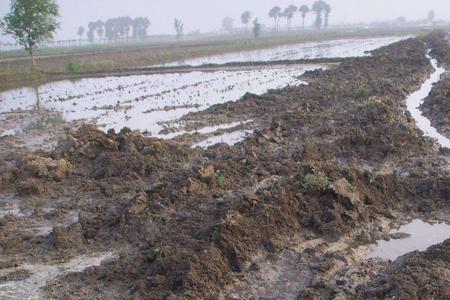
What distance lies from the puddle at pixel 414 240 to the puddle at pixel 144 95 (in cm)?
948

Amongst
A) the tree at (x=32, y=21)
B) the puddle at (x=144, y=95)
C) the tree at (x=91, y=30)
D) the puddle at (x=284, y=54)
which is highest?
the tree at (x=91, y=30)

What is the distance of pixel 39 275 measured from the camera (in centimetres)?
704

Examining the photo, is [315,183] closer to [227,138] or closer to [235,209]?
[235,209]

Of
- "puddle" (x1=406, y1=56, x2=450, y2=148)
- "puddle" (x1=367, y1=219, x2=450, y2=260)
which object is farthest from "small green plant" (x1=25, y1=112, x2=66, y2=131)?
"puddle" (x1=367, y1=219, x2=450, y2=260)

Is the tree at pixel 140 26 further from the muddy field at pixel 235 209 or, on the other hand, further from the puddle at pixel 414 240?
the puddle at pixel 414 240

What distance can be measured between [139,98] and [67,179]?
11897 millimetres

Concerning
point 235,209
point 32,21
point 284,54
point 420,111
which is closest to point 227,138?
point 235,209

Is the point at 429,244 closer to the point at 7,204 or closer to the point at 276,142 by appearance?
the point at 276,142

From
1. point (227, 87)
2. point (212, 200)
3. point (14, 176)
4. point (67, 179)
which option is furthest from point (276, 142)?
point (227, 87)

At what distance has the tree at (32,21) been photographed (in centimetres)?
3303

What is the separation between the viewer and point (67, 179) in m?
11.2

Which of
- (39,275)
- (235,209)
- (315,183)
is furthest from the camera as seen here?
(315,183)

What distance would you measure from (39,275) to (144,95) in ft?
56.4

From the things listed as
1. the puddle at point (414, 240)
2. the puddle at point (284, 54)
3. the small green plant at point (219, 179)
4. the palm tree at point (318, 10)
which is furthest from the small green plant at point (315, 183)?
the palm tree at point (318, 10)
